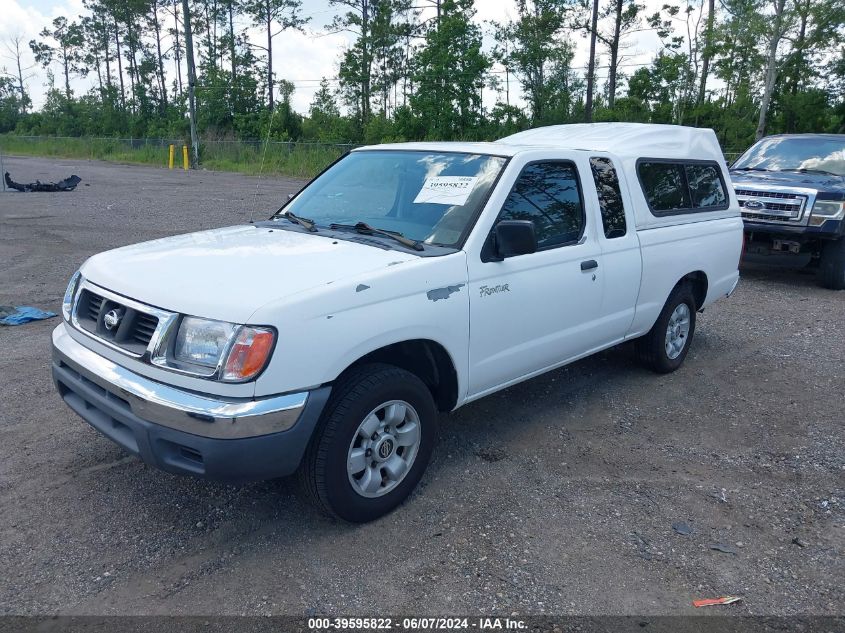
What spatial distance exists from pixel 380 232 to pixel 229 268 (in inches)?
37.4

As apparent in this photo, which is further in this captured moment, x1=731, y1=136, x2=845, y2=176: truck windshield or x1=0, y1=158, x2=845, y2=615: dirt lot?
x1=731, y1=136, x2=845, y2=176: truck windshield

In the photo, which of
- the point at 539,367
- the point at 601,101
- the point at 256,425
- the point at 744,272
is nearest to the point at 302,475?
the point at 256,425

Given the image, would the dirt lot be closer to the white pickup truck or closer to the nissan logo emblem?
the white pickup truck

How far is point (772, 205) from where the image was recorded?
9.71 m

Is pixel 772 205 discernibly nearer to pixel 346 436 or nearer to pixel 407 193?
pixel 407 193

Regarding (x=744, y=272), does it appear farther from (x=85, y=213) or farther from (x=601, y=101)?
(x=601, y=101)

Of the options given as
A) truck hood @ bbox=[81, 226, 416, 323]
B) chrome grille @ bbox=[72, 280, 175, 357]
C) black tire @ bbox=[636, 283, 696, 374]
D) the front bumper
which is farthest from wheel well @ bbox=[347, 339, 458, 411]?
black tire @ bbox=[636, 283, 696, 374]

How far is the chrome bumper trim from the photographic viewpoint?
2.90m

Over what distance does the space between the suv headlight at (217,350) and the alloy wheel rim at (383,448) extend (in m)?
0.67

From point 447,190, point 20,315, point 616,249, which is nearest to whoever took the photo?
point 447,190

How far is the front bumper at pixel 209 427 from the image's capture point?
2906 mm

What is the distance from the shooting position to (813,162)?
10617 millimetres

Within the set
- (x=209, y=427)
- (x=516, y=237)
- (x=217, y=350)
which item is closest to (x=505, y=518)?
(x=516, y=237)

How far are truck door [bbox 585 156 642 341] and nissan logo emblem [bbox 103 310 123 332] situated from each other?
10.1 feet
